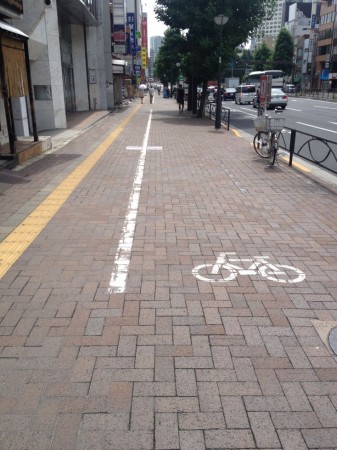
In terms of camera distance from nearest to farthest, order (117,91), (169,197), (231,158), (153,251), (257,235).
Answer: (153,251), (257,235), (169,197), (231,158), (117,91)

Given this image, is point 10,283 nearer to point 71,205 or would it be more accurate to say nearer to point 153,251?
point 153,251

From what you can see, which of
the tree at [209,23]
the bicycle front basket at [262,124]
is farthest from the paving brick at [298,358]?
the tree at [209,23]

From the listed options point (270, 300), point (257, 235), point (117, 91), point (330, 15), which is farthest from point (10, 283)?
point (330, 15)

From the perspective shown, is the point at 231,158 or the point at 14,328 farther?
the point at 231,158

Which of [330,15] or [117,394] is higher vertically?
[330,15]

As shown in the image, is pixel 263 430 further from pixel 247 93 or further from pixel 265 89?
pixel 247 93

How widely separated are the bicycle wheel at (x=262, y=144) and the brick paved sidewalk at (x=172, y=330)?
14.7 feet

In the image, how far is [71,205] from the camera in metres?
7.19

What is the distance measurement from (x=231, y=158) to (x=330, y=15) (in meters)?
79.3

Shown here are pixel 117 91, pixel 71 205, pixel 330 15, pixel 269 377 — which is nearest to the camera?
pixel 269 377

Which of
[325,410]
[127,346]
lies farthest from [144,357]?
[325,410]

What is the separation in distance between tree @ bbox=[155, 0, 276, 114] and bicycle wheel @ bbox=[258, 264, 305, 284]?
2122cm

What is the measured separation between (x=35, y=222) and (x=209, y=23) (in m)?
20.9

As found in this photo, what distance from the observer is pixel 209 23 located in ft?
76.9
